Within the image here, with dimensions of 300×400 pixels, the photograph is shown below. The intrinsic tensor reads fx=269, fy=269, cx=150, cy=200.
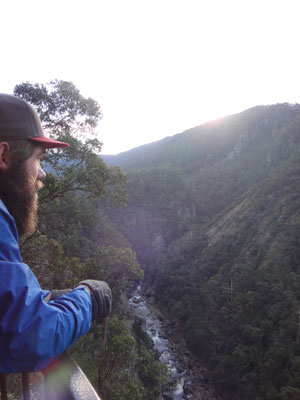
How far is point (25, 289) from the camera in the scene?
846 millimetres

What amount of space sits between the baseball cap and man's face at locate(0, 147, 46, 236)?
110 mm

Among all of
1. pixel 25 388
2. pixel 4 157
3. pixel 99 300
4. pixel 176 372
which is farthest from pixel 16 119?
pixel 176 372

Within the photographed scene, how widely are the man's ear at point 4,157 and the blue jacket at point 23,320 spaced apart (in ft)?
0.96

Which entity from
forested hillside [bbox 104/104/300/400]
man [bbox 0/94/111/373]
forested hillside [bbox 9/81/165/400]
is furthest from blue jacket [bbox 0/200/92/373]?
forested hillside [bbox 104/104/300/400]

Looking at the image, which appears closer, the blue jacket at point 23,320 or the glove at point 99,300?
the blue jacket at point 23,320

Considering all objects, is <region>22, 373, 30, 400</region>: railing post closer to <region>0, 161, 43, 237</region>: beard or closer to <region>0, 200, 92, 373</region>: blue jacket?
<region>0, 200, 92, 373</region>: blue jacket

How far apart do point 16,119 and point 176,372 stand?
28.3 m

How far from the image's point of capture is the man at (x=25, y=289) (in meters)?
0.81

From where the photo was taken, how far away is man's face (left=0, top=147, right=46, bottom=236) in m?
1.18

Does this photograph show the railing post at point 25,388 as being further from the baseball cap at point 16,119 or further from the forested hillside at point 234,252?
the forested hillside at point 234,252

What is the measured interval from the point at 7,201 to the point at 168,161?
8960 cm

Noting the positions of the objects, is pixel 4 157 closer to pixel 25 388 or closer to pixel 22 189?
pixel 22 189

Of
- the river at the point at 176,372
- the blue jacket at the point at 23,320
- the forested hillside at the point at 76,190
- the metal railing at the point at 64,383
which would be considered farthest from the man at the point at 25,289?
the river at the point at 176,372

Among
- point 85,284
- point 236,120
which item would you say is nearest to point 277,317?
point 85,284
